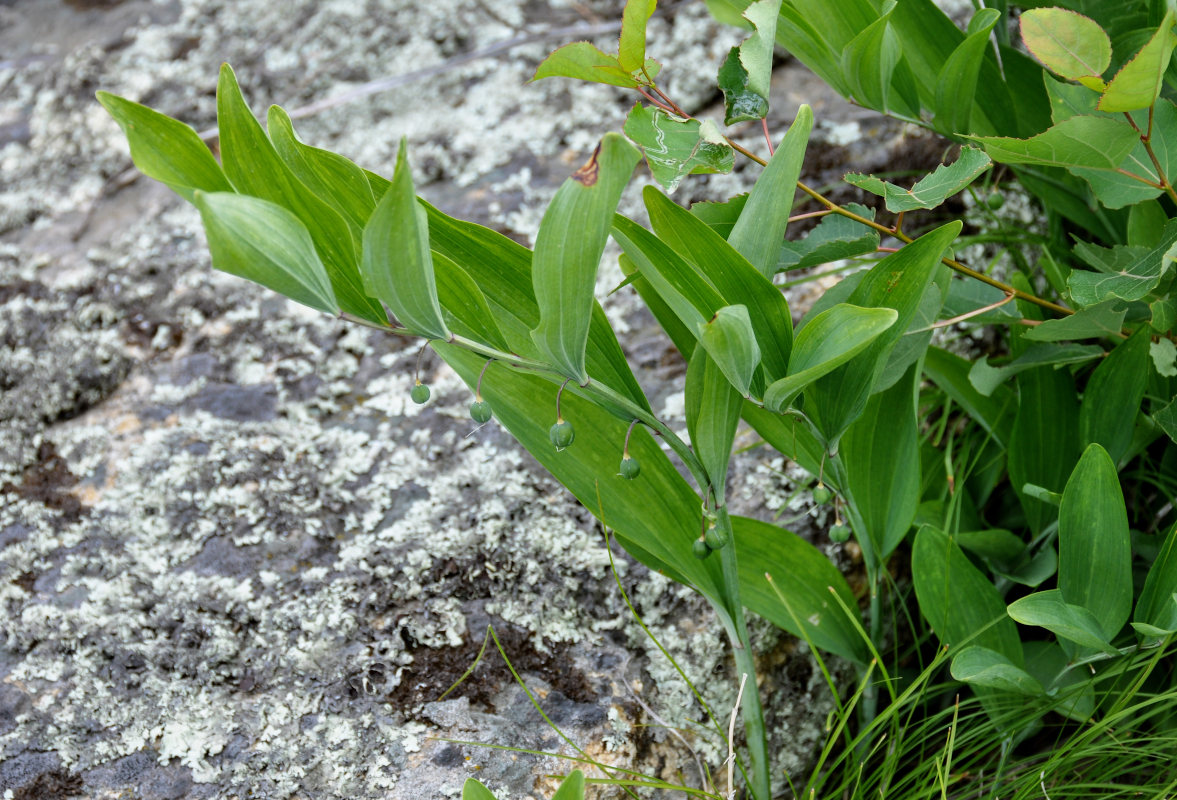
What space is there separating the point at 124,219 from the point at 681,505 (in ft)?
4.10

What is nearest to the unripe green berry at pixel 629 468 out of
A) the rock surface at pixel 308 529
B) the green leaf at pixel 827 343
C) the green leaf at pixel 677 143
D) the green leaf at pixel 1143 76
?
the green leaf at pixel 827 343

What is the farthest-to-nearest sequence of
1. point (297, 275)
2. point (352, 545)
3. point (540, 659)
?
point (352, 545)
point (540, 659)
point (297, 275)

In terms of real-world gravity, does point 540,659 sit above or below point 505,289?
below

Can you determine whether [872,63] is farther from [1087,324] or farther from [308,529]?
[308,529]

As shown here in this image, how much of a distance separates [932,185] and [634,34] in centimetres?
26

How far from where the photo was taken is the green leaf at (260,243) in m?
0.51

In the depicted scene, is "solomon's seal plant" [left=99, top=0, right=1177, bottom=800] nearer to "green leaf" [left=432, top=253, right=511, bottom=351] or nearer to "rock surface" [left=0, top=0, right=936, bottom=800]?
"green leaf" [left=432, top=253, right=511, bottom=351]

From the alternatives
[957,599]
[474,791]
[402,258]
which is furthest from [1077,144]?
[474,791]

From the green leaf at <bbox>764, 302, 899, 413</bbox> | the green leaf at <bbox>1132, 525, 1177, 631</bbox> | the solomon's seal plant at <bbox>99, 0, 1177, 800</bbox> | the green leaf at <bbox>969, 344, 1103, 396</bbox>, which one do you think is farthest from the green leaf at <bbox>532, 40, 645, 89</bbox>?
the green leaf at <bbox>1132, 525, 1177, 631</bbox>

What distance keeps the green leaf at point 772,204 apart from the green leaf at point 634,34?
0.42 ft

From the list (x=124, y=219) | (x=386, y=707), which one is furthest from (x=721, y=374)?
(x=124, y=219)

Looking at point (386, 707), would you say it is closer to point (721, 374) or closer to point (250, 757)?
point (250, 757)

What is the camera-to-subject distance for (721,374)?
0.66 meters

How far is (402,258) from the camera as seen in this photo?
0.53 meters
